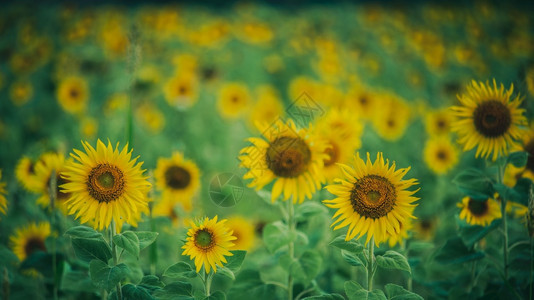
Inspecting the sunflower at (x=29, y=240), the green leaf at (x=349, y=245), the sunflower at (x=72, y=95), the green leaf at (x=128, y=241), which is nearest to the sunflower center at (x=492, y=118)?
the green leaf at (x=349, y=245)

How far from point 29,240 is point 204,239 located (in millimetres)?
1730

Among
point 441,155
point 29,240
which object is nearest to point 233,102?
point 441,155

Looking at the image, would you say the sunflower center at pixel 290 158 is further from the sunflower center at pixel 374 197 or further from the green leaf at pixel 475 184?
the green leaf at pixel 475 184

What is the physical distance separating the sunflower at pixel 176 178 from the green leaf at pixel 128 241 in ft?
3.97

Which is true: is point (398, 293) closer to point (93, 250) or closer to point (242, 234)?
point (93, 250)

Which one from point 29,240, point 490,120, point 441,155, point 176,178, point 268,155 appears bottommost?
point 29,240

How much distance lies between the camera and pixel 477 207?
2311 mm

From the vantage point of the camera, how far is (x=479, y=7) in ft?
32.6

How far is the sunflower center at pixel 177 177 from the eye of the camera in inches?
117

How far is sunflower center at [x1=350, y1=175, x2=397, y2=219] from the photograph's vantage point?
1.75 m

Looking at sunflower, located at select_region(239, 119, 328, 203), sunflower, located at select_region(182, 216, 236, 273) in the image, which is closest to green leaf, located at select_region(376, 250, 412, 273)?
sunflower, located at select_region(239, 119, 328, 203)

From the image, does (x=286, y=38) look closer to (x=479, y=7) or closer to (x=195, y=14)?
(x=195, y=14)

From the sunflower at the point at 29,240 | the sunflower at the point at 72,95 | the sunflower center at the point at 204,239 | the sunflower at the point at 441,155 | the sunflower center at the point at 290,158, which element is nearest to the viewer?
the sunflower center at the point at 204,239

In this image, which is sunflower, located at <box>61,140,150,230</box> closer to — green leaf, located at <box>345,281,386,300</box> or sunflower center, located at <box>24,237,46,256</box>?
green leaf, located at <box>345,281,386,300</box>
